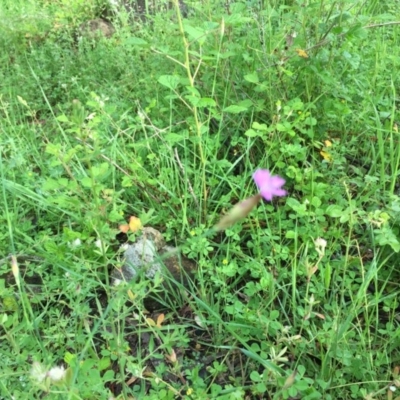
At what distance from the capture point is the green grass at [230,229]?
1.22 metres

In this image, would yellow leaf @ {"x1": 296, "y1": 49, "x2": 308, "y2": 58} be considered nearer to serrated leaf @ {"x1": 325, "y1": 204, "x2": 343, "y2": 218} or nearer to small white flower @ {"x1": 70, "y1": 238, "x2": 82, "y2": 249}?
serrated leaf @ {"x1": 325, "y1": 204, "x2": 343, "y2": 218}

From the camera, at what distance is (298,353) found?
1302mm

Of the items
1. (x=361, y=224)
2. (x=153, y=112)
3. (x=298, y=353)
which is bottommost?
(x=298, y=353)

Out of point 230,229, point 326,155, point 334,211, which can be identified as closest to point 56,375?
point 230,229

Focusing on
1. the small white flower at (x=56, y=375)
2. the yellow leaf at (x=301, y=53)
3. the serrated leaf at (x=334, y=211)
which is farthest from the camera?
the yellow leaf at (x=301, y=53)

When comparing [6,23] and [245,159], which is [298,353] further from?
[6,23]

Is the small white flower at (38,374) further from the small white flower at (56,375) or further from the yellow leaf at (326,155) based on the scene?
the yellow leaf at (326,155)

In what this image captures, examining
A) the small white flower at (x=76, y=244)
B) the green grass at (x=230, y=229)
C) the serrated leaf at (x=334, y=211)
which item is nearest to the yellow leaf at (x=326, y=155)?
the green grass at (x=230, y=229)

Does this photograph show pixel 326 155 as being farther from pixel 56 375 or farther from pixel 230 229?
pixel 56 375

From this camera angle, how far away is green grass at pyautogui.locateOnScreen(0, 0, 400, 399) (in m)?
1.22

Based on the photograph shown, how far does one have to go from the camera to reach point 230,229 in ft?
5.13

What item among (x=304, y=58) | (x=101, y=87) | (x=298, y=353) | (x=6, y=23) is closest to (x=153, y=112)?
(x=101, y=87)

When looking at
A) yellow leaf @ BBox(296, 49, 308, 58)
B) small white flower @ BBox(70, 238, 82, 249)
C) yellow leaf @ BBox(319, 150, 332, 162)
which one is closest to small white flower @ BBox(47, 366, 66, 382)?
small white flower @ BBox(70, 238, 82, 249)

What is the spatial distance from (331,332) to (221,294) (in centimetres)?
35
